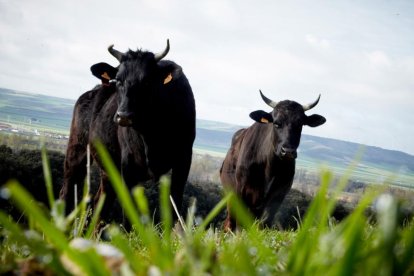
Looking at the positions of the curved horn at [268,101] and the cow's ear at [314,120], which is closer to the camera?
the cow's ear at [314,120]

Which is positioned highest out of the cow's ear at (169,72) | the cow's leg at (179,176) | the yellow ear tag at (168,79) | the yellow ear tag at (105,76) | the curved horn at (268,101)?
the curved horn at (268,101)

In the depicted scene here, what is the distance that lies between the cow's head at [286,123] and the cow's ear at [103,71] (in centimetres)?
369

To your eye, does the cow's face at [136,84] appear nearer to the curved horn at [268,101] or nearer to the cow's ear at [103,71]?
the cow's ear at [103,71]

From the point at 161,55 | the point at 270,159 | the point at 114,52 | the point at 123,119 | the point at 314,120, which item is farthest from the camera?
the point at 314,120

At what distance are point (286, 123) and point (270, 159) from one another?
944 mm

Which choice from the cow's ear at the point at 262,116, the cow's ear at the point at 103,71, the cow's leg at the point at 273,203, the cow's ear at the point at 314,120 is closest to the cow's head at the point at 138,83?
the cow's ear at the point at 103,71

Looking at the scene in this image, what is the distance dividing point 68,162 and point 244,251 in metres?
10.7

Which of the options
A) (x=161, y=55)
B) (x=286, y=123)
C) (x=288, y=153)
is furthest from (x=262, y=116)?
(x=161, y=55)

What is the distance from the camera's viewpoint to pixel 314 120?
11.5 m

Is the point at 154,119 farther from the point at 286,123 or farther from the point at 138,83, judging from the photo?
the point at 286,123

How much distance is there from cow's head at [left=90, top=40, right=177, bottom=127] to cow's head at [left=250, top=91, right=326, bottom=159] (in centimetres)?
334

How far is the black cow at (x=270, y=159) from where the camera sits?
1030cm

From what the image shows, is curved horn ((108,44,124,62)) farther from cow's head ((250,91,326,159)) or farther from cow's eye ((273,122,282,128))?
cow's eye ((273,122,282,128))

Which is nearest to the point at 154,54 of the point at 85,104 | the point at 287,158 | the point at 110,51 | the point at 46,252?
the point at 110,51
